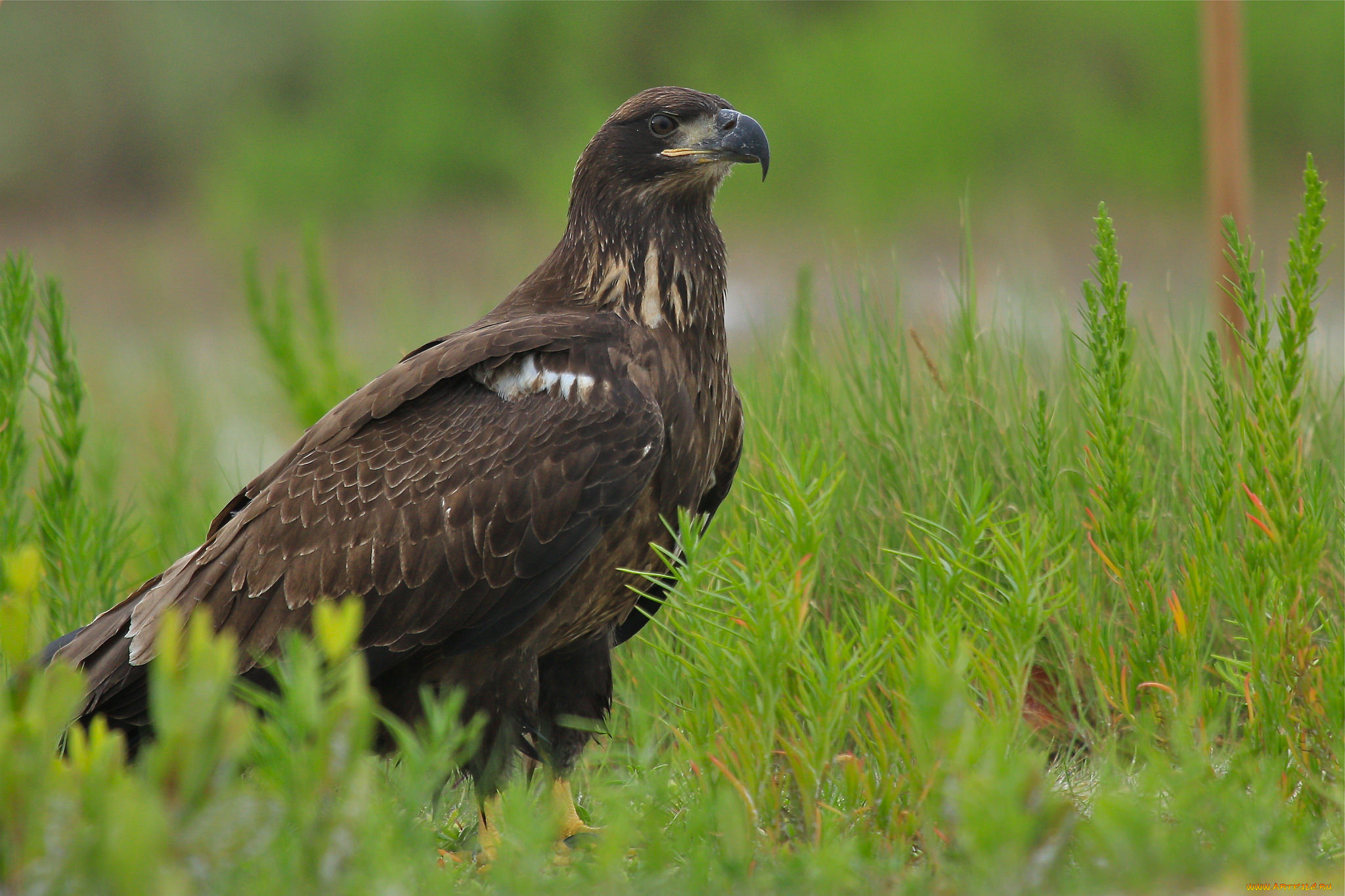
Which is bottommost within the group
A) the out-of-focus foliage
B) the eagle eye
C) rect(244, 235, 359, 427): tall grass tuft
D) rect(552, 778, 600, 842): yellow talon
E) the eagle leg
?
rect(552, 778, 600, 842): yellow talon

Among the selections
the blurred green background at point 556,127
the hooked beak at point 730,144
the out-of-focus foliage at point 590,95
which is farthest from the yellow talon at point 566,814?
the out-of-focus foliage at point 590,95

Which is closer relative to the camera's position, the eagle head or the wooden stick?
the eagle head

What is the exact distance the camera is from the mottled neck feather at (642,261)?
357 cm

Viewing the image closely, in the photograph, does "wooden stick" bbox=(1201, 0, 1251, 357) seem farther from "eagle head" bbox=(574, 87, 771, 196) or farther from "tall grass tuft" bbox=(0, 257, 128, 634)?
"tall grass tuft" bbox=(0, 257, 128, 634)

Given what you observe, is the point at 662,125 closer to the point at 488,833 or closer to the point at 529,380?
the point at 529,380

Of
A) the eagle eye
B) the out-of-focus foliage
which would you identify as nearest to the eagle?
the eagle eye

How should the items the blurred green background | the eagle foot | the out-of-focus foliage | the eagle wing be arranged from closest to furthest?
1. the eagle wing
2. the eagle foot
3. the blurred green background
4. the out-of-focus foliage

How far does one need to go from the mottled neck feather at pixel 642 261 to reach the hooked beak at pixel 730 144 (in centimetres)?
13

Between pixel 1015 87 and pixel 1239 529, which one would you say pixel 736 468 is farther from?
pixel 1015 87

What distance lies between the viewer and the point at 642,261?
3611 mm

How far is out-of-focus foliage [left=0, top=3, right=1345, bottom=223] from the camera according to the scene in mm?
20984

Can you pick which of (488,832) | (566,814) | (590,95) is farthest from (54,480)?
(590,95)

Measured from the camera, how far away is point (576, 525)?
10.2ft

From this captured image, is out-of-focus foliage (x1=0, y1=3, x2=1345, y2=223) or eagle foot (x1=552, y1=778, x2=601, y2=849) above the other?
out-of-focus foliage (x1=0, y1=3, x2=1345, y2=223)
